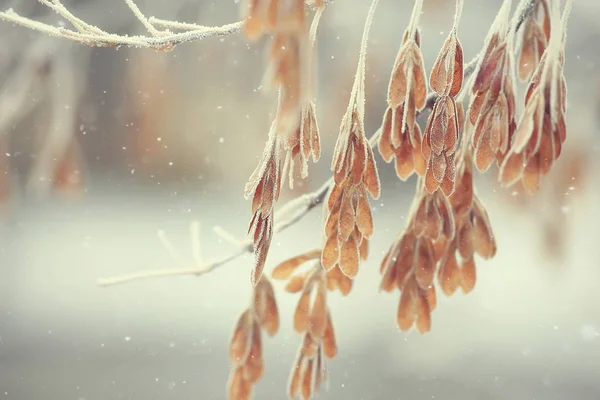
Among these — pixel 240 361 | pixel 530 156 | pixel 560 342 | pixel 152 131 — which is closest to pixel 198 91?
pixel 152 131

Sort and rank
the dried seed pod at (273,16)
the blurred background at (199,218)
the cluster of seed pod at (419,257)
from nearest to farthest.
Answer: the dried seed pod at (273,16) < the cluster of seed pod at (419,257) < the blurred background at (199,218)

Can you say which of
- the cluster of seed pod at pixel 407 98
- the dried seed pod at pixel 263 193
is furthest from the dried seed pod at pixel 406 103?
the dried seed pod at pixel 263 193

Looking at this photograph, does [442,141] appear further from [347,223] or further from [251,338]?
[251,338]

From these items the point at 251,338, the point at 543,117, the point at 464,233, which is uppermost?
the point at 543,117

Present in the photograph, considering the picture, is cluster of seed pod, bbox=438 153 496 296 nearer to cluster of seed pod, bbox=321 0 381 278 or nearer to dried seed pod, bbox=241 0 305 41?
cluster of seed pod, bbox=321 0 381 278

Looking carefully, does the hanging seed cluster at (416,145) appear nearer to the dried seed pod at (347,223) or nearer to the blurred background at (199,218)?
the dried seed pod at (347,223)

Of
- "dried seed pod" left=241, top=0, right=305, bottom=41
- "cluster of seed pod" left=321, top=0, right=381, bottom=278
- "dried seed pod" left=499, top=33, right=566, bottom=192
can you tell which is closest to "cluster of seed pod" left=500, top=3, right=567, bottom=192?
"dried seed pod" left=499, top=33, right=566, bottom=192

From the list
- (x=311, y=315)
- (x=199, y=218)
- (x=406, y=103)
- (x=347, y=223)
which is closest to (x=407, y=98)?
(x=406, y=103)
